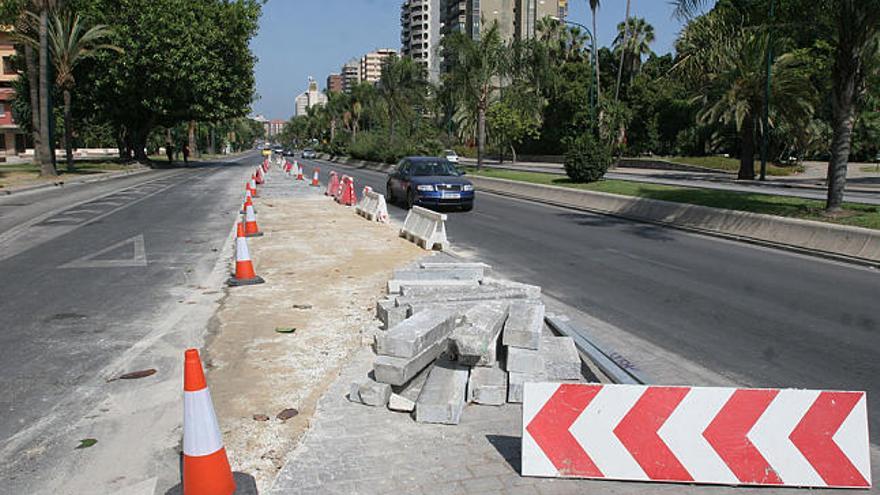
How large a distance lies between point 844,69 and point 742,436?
42.8ft

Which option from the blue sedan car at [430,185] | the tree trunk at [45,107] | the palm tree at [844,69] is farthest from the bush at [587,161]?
the tree trunk at [45,107]

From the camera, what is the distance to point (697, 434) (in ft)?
12.7

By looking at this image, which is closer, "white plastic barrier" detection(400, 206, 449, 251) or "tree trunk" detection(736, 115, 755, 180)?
"white plastic barrier" detection(400, 206, 449, 251)

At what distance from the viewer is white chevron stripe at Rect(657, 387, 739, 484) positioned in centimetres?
387

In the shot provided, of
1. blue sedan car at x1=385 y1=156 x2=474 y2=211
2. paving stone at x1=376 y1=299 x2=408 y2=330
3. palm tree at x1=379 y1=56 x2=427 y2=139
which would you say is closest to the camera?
paving stone at x1=376 y1=299 x2=408 y2=330

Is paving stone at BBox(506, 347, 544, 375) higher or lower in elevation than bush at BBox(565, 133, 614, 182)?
lower

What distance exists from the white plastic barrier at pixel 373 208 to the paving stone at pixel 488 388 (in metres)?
11.7

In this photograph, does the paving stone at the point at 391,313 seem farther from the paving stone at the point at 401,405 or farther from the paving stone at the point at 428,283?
the paving stone at the point at 401,405

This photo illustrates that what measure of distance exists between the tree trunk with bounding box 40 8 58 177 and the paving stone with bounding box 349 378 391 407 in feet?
115

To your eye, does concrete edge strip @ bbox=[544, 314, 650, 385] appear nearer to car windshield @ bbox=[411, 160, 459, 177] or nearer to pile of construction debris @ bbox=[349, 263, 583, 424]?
pile of construction debris @ bbox=[349, 263, 583, 424]

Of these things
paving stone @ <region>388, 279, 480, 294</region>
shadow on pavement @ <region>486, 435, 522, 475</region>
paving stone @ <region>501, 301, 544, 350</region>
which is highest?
paving stone @ <region>501, 301, 544, 350</region>

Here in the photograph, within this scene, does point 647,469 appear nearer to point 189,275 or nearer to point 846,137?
point 189,275

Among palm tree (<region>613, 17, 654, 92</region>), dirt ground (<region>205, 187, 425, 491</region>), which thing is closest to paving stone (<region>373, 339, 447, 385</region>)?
dirt ground (<region>205, 187, 425, 491</region>)

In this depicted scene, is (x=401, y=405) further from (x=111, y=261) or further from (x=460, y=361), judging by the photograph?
(x=111, y=261)
